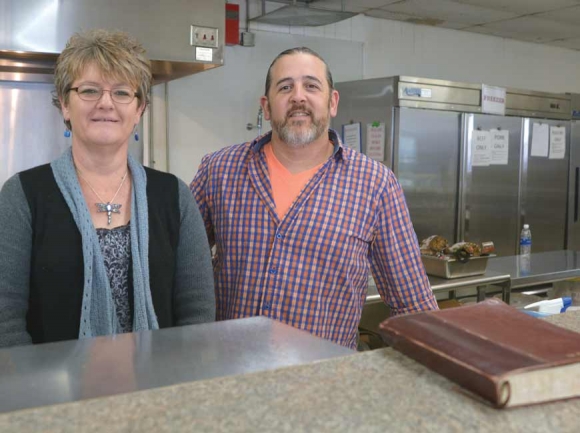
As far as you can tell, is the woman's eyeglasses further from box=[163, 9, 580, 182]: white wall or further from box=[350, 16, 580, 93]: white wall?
→ box=[350, 16, 580, 93]: white wall

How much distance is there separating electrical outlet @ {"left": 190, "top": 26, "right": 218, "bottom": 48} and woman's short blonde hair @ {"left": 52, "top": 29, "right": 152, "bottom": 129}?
63.6 inches

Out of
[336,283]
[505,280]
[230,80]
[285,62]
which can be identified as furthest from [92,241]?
[230,80]

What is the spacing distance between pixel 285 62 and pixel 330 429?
56.6 inches

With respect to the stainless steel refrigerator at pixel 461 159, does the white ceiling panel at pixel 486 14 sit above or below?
above

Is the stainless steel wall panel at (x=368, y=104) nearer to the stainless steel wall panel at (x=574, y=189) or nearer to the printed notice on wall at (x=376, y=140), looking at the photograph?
the printed notice on wall at (x=376, y=140)

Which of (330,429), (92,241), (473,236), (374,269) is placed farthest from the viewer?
(473,236)

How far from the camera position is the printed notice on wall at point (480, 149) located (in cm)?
488

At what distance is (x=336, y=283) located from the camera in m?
1.75

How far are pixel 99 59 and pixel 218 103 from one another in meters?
3.06

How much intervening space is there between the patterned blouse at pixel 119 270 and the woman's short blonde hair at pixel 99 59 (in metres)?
0.33

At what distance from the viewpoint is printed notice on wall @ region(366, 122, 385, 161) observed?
176 inches

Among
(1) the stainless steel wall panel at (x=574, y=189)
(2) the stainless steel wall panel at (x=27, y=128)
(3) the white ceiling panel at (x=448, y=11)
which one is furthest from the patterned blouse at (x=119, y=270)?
(1) the stainless steel wall panel at (x=574, y=189)

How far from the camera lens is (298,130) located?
1.79m

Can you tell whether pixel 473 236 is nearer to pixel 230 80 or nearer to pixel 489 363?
pixel 230 80
